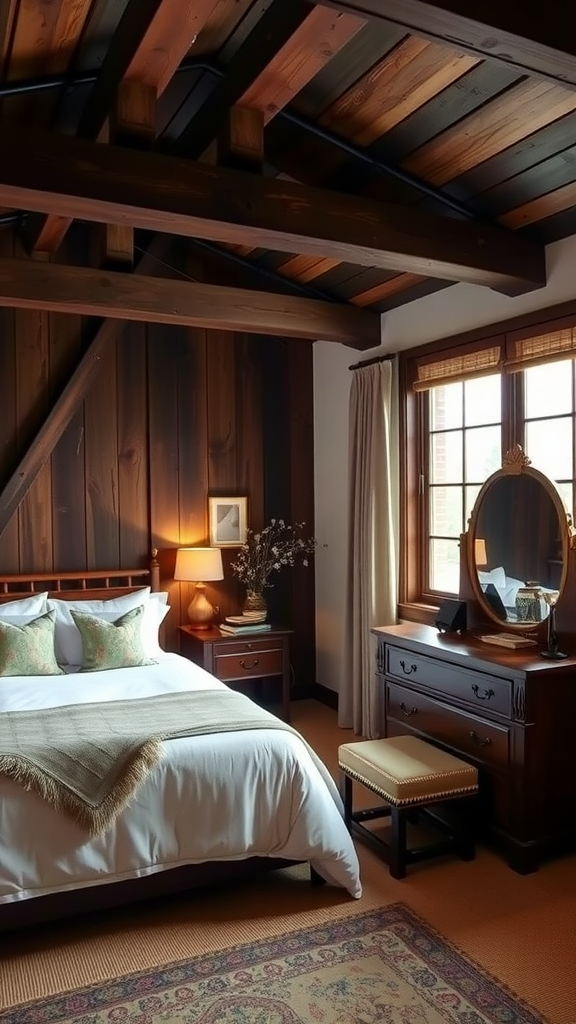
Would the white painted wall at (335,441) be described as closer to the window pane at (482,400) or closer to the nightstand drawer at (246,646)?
the window pane at (482,400)

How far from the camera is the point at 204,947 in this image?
249 centimetres

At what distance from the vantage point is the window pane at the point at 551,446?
3.39m

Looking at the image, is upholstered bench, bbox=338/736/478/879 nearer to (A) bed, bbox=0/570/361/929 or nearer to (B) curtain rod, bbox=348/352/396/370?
(A) bed, bbox=0/570/361/929

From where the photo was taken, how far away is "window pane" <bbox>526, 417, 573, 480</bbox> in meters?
3.39

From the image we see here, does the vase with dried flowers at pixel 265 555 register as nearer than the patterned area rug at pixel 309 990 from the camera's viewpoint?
No

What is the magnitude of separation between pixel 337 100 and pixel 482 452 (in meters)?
1.79

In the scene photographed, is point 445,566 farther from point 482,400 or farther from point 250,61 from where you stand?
point 250,61

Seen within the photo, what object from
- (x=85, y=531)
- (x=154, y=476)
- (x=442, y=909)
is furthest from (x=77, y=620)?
(x=442, y=909)

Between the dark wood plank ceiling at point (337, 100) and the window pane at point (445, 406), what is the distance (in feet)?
3.02

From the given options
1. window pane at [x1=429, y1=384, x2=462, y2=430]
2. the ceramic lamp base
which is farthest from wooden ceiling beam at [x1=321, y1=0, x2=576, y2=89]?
the ceramic lamp base

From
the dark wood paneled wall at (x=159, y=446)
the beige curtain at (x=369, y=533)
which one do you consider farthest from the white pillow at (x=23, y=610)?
the beige curtain at (x=369, y=533)

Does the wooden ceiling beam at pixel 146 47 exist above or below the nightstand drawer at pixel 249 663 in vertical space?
above

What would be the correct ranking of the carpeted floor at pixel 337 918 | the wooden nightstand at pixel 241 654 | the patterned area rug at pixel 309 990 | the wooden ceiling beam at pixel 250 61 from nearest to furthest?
the patterned area rug at pixel 309 990, the carpeted floor at pixel 337 918, the wooden ceiling beam at pixel 250 61, the wooden nightstand at pixel 241 654

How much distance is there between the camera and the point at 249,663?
4766 millimetres
